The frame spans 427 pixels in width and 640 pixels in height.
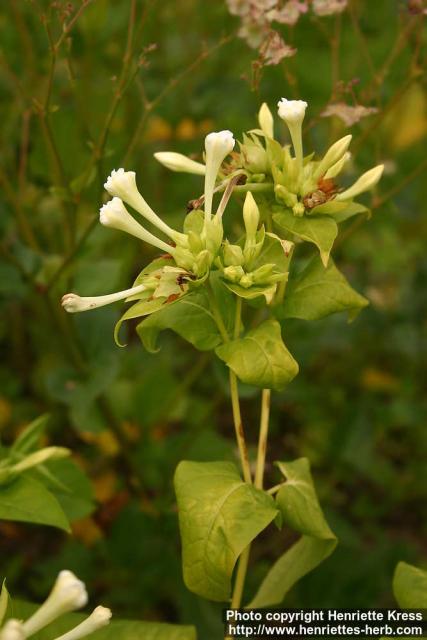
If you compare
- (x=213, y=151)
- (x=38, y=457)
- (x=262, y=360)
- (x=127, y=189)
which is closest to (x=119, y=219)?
(x=127, y=189)

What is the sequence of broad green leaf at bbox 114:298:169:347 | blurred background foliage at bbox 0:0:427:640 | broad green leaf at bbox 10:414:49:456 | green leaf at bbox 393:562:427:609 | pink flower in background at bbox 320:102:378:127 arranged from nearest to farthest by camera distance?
1. broad green leaf at bbox 114:298:169:347
2. green leaf at bbox 393:562:427:609
3. broad green leaf at bbox 10:414:49:456
4. pink flower in background at bbox 320:102:378:127
5. blurred background foliage at bbox 0:0:427:640

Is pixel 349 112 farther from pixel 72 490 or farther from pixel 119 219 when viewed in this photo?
pixel 72 490

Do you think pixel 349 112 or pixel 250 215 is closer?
pixel 250 215

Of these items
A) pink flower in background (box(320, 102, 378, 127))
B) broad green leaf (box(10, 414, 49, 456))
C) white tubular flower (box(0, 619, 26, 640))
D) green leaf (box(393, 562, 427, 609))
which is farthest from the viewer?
pink flower in background (box(320, 102, 378, 127))

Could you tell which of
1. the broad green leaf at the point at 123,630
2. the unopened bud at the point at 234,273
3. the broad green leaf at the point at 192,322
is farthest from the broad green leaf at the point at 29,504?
the unopened bud at the point at 234,273

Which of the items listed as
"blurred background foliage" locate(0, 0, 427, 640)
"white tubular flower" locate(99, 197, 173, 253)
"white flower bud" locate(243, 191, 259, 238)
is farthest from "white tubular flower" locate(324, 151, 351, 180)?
"blurred background foliage" locate(0, 0, 427, 640)

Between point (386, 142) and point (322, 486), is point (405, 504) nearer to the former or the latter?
point (322, 486)

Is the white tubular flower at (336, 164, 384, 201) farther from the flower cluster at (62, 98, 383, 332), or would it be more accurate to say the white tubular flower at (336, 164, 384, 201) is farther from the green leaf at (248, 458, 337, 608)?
the green leaf at (248, 458, 337, 608)

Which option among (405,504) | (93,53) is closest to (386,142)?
(93,53)
